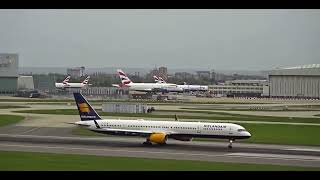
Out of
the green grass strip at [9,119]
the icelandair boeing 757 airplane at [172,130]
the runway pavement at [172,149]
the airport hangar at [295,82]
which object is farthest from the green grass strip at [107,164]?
the airport hangar at [295,82]

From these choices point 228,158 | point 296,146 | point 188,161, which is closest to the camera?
point 188,161

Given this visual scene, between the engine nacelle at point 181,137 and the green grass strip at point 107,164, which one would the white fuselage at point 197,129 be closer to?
the engine nacelle at point 181,137

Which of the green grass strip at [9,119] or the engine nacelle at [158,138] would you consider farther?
the green grass strip at [9,119]

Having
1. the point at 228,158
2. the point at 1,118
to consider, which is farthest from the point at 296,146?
the point at 1,118

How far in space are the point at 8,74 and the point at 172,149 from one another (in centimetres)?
13632

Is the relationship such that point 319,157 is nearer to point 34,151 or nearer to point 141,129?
point 141,129

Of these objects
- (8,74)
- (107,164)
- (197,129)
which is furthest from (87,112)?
(8,74)

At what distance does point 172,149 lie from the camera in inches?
1506

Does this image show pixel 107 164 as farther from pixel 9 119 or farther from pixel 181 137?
pixel 9 119

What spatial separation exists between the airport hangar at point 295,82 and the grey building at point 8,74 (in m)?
93.2

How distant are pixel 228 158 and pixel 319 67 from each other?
167602 mm

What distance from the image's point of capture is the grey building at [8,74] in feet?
537
